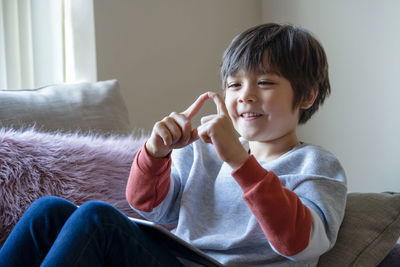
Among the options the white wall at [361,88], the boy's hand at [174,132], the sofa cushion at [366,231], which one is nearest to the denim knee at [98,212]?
the boy's hand at [174,132]

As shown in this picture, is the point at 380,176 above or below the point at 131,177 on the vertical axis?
below

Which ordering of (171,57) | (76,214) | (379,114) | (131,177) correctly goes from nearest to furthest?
(76,214)
(131,177)
(379,114)
(171,57)

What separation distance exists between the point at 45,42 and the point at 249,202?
1362mm

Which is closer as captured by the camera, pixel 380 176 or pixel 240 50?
pixel 240 50

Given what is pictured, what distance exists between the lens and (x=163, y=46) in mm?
2041

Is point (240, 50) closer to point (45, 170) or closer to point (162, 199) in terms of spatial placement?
point (162, 199)

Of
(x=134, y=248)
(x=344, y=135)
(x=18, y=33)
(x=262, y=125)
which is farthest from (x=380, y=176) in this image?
(x=18, y=33)

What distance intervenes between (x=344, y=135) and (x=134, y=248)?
125cm

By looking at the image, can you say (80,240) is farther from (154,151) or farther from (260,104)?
(260,104)

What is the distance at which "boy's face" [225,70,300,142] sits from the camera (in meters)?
1.02

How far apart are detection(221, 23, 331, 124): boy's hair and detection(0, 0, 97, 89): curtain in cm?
93

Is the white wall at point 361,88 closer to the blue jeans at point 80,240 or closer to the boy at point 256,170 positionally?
the boy at point 256,170

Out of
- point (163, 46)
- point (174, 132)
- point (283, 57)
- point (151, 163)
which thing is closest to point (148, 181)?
point (151, 163)

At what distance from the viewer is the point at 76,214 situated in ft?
2.88
